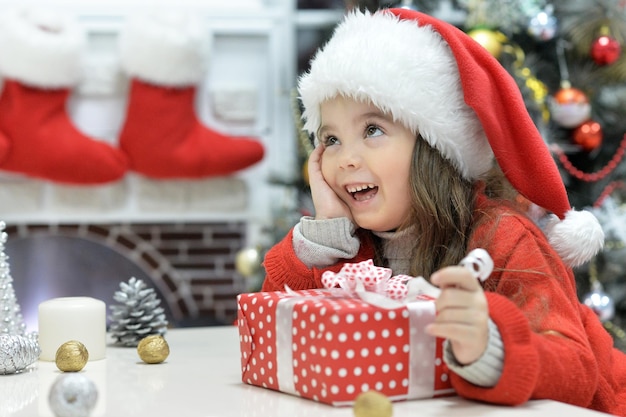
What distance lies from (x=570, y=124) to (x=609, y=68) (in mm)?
270

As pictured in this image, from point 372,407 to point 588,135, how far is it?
6.24ft

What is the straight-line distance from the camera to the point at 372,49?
4.06 ft

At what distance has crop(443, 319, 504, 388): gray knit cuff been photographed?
877mm

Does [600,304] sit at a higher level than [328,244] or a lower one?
lower

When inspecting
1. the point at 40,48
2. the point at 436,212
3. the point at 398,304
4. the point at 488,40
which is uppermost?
the point at 40,48

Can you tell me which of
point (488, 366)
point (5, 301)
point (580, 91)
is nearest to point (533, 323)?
point (488, 366)

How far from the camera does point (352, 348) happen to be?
2.88 feet

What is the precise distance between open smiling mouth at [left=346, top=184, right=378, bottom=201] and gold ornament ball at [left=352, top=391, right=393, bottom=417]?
20.5 inches

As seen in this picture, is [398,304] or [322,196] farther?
[322,196]

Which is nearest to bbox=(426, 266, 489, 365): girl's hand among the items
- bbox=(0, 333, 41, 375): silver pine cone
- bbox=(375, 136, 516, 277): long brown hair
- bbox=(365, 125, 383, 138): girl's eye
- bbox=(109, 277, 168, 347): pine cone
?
bbox=(375, 136, 516, 277): long brown hair

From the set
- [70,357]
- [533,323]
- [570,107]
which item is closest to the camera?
Result: [533,323]

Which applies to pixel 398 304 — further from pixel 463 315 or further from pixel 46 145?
pixel 46 145

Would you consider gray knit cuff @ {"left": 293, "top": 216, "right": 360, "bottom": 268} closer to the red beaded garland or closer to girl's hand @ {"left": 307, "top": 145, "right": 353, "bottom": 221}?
girl's hand @ {"left": 307, "top": 145, "right": 353, "bottom": 221}

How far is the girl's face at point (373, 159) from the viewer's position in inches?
48.5
